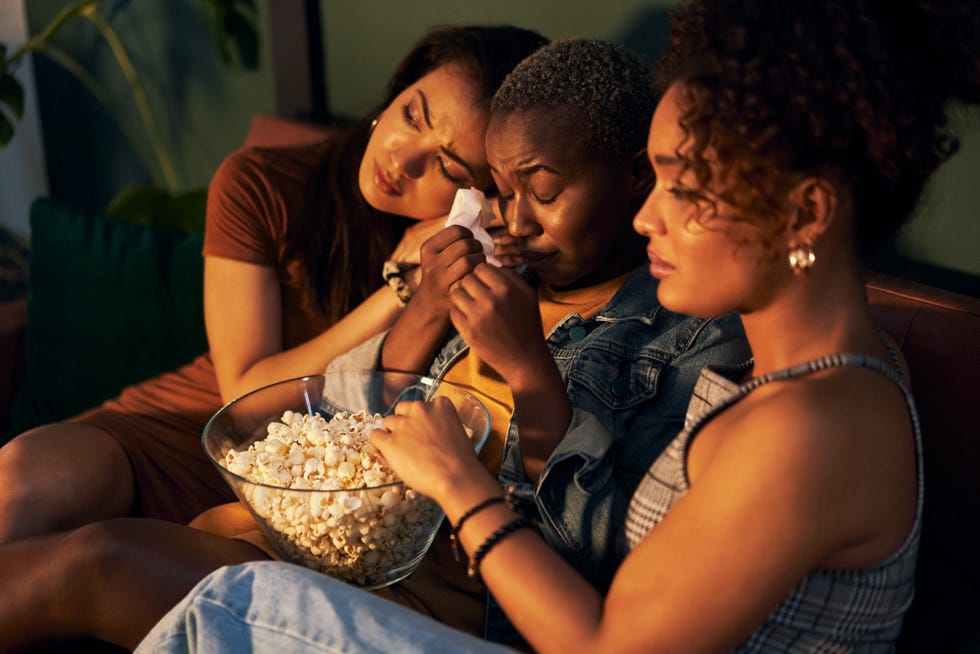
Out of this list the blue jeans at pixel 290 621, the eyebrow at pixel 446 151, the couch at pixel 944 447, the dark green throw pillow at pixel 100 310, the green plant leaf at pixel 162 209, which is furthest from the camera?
the green plant leaf at pixel 162 209

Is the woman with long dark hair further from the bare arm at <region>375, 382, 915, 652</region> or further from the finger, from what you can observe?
the bare arm at <region>375, 382, 915, 652</region>

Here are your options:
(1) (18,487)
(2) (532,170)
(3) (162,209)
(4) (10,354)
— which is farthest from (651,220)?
(3) (162,209)

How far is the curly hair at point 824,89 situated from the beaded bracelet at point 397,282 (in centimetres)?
89

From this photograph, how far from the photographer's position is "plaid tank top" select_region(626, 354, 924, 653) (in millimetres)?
976

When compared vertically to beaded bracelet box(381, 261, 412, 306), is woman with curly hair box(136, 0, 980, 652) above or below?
above

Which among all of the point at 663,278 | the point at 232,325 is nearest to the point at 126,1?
the point at 232,325

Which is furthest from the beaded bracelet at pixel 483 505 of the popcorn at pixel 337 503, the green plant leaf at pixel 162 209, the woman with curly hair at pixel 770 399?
the green plant leaf at pixel 162 209

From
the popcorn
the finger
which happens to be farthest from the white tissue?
the popcorn

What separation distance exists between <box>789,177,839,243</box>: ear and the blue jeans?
497 millimetres

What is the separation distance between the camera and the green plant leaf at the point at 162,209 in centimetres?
Result: 282

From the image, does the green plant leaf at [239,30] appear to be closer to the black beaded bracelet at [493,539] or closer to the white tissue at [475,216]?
the white tissue at [475,216]

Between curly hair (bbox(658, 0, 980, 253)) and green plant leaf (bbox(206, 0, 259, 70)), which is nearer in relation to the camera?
curly hair (bbox(658, 0, 980, 253))

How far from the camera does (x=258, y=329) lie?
190 cm

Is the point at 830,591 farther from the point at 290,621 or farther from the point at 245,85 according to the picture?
the point at 245,85
